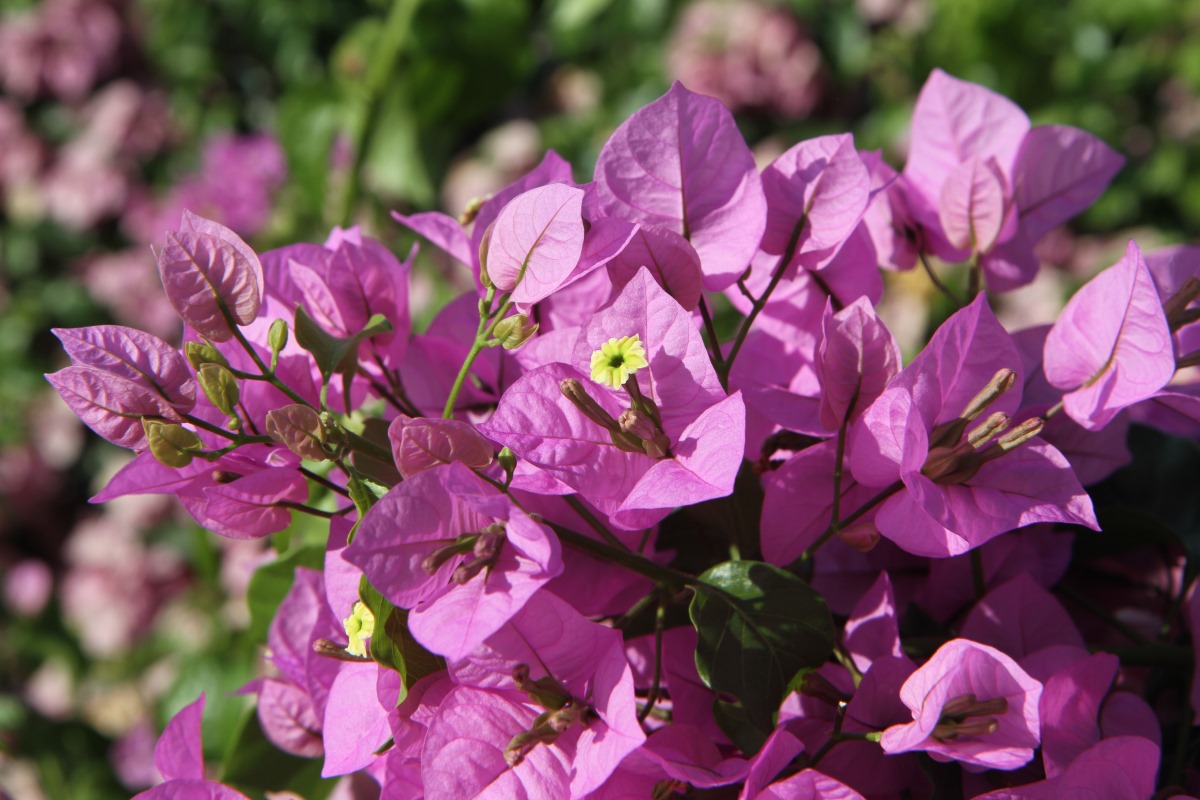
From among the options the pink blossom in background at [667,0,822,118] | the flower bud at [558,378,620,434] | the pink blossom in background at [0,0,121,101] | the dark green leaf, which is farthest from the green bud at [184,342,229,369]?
the pink blossom in background at [0,0,121,101]

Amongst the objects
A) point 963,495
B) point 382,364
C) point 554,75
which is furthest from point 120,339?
point 554,75

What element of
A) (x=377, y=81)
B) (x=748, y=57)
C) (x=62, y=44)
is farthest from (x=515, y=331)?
(x=62, y=44)

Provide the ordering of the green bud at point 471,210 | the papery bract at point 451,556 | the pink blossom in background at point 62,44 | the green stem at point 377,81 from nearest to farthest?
the papery bract at point 451,556
the green bud at point 471,210
the green stem at point 377,81
the pink blossom in background at point 62,44

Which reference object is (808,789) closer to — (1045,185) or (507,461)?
(507,461)

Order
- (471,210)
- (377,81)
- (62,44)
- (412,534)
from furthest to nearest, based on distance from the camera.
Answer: (62,44), (377,81), (471,210), (412,534)

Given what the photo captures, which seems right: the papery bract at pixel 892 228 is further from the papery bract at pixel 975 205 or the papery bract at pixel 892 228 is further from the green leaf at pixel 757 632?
the green leaf at pixel 757 632

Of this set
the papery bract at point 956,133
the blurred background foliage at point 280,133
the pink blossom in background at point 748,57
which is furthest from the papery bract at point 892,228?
the pink blossom in background at point 748,57

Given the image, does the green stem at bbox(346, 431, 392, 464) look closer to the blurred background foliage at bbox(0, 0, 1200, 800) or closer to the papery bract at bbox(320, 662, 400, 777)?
the papery bract at bbox(320, 662, 400, 777)
